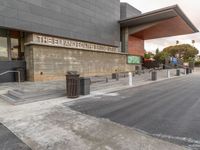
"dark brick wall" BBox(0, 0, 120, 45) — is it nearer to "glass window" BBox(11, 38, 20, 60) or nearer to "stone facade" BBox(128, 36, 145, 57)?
"glass window" BBox(11, 38, 20, 60)

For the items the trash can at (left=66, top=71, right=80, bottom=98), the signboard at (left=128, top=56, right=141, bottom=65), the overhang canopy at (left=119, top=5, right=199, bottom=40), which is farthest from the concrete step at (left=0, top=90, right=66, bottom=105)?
the signboard at (left=128, top=56, right=141, bottom=65)

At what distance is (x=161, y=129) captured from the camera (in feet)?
12.3

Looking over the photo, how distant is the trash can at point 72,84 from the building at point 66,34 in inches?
226

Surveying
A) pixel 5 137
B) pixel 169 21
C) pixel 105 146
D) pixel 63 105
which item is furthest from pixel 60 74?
pixel 169 21

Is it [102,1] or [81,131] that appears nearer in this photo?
[81,131]

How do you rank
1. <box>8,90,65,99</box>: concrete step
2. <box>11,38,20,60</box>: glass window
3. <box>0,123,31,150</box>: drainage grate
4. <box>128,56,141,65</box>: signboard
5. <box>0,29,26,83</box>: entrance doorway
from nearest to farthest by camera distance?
<box>0,123,31,150</box>: drainage grate
<box>8,90,65,99</box>: concrete step
<box>0,29,26,83</box>: entrance doorway
<box>11,38,20,60</box>: glass window
<box>128,56,141,65</box>: signboard

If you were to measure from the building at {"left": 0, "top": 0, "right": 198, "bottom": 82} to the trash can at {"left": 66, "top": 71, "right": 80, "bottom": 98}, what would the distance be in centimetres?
574

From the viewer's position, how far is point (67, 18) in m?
14.6

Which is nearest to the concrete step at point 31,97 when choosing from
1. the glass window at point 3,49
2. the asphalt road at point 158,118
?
the asphalt road at point 158,118

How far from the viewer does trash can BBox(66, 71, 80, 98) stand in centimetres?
724

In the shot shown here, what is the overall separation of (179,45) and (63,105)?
65.3m

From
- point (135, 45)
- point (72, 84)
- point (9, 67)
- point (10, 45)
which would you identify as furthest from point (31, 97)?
point (135, 45)

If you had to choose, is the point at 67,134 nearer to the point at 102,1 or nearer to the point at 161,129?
the point at 161,129

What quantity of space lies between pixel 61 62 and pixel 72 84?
6983 millimetres
